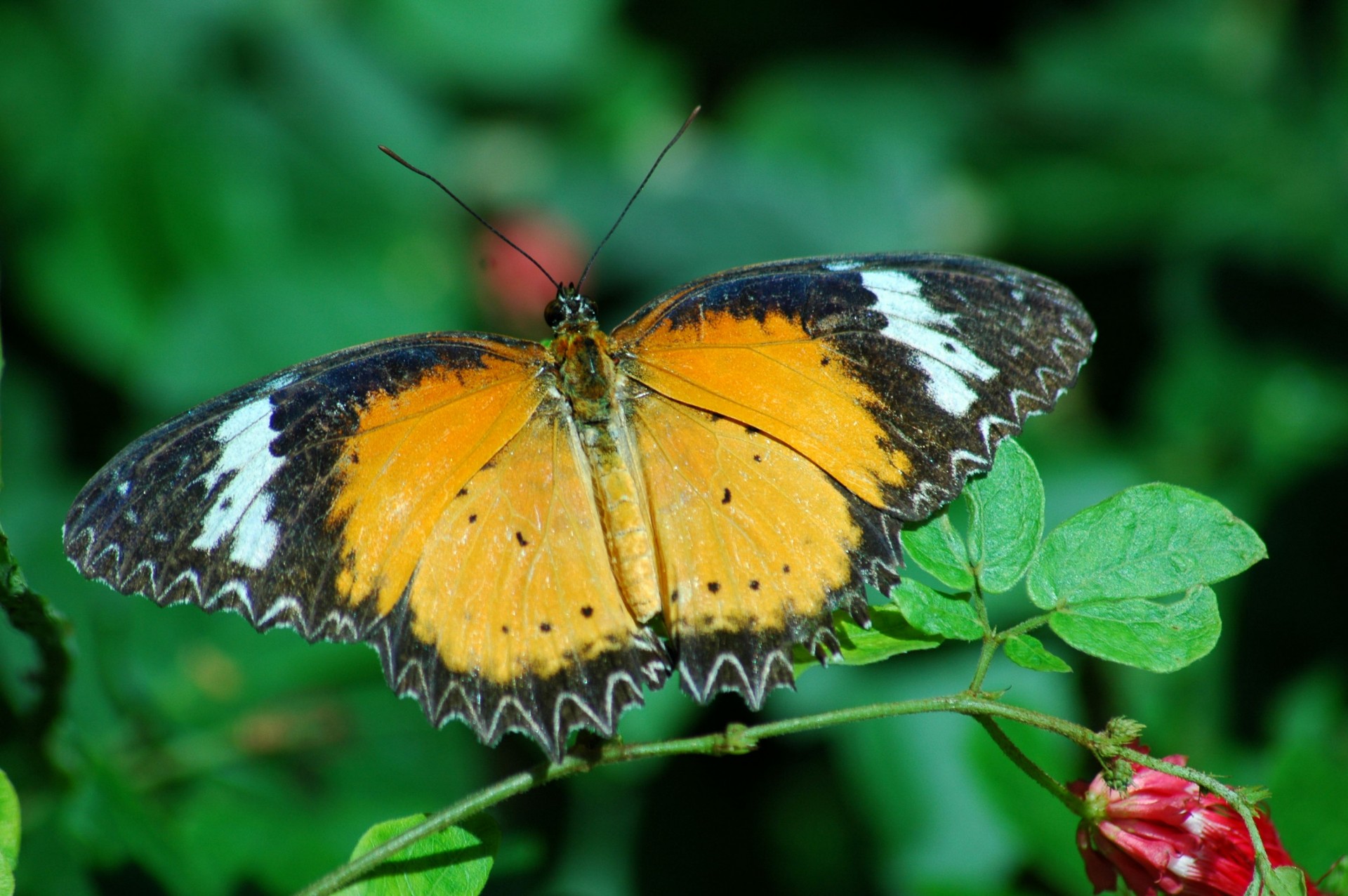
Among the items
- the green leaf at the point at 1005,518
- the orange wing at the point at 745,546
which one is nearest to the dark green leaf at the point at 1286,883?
the green leaf at the point at 1005,518

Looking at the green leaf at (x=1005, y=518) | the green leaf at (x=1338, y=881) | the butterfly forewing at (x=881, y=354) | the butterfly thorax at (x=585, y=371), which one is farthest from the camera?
the butterfly thorax at (x=585, y=371)

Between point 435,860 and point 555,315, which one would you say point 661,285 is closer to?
point 555,315

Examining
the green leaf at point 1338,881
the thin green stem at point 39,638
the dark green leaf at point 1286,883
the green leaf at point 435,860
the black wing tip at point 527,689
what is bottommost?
the green leaf at point 1338,881

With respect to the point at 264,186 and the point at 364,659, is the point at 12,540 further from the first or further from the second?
the point at 264,186

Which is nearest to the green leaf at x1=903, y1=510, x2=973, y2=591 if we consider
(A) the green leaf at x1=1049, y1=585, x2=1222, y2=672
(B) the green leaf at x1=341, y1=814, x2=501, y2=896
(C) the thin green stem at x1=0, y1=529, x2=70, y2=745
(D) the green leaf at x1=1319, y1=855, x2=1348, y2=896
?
(A) the green leaf at x1=1049, y1=585, x2=1222, y2=672

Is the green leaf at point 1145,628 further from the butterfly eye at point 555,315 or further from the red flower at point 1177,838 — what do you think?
the butterfly eye at point 555,315

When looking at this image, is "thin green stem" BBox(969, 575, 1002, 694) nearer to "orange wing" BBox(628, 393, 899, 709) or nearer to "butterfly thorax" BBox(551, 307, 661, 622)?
"orange wing" BBox(628, 393, 899, 709)
